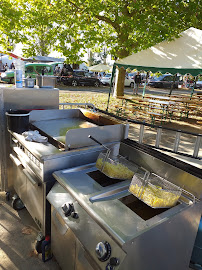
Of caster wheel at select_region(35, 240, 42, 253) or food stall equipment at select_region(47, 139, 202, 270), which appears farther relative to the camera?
caster wheel at select_region(35, 240, 42, 253)

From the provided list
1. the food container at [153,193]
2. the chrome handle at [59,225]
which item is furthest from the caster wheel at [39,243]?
the food container at [153,193]

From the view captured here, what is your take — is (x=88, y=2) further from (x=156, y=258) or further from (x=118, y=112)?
(x=156, y=258)

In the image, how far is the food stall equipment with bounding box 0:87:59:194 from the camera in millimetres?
3211

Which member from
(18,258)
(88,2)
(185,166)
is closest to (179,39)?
(88,2)

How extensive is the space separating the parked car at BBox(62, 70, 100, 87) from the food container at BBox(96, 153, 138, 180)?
749 inches

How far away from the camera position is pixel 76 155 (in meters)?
2.44

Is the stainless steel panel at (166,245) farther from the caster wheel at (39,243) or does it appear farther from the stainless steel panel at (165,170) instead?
the caster wheel at (39,243)

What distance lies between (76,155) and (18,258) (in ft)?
4.48

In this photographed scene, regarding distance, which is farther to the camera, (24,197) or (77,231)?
(24,197)

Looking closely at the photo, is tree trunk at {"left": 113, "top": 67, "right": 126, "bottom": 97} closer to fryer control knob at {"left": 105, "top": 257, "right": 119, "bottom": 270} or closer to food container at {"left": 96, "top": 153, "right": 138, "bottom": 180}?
food container at {"left": 96, "top": 153, "right": 138, "bottom": 180}

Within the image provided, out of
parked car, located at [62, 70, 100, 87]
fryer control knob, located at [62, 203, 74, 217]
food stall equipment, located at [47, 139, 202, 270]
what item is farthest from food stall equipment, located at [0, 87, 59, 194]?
parked car, located at [62, 70, 100, 87]

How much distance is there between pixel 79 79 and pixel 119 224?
20.3 metres

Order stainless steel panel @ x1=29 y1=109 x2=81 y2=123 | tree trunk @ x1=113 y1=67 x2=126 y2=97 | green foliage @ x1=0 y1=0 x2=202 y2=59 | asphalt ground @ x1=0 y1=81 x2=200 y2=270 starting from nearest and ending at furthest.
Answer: asphalt ground @ x1=0 y1=81 x2=200 y2=270 → stainless steel panel @ x1=29 y1=109 x2=81 y2=123 → green foliage @ x1=0 y1=0 x2=202 y2=59 → tree trunk @ x1=113 y1=67 x2=126 y2=97

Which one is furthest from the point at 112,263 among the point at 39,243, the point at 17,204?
the point at 17,204
